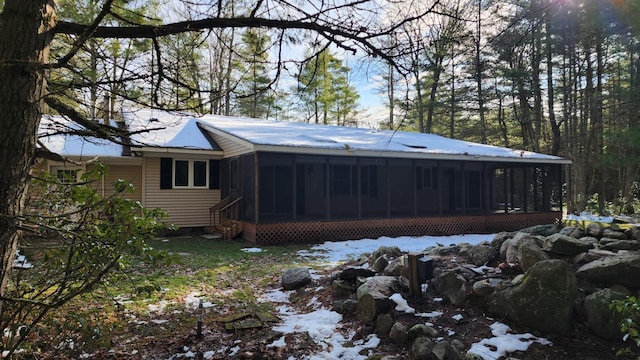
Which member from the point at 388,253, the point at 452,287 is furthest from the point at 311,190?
the point at 452,287

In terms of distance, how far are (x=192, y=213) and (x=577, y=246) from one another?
34.7ft

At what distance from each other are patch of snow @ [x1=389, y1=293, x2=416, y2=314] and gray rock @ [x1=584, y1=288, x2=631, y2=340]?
156 centimetres

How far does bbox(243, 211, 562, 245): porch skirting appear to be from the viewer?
10086 millimetres

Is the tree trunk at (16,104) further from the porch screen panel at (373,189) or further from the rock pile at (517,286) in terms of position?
the porch screen panel at (373,189)

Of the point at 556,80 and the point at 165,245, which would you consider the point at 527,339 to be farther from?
the point at 556,80

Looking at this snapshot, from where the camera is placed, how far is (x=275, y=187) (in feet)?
36.7

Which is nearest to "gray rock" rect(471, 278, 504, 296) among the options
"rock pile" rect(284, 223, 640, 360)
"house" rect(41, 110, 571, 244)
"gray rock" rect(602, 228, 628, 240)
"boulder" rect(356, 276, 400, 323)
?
"rock pile" rect(284, 223, 640, 360)

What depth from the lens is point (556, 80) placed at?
68.7 ft

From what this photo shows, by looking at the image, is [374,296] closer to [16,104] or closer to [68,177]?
[68,177]

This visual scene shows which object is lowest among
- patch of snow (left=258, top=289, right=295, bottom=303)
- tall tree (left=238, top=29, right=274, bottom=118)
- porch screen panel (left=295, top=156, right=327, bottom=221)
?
patch of snow (left=258, top=289, right=295, bottom=303)

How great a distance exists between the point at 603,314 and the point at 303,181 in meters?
8.73

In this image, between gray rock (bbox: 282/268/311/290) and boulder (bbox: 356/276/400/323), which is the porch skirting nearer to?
gray rock (bbox: 282/268/311/290)

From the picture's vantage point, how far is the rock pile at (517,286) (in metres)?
3.43

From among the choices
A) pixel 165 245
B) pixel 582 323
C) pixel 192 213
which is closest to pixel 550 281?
pixel 582 323
